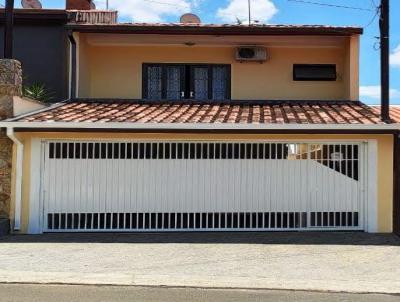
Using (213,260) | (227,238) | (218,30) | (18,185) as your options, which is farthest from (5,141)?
(218,30)

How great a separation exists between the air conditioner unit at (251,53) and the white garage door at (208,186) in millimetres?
3857

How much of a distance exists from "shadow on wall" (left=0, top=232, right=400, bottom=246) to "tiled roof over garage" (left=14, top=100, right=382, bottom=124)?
2.44 metres

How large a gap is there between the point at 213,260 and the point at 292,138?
4.23m

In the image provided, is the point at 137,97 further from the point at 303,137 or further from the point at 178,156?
the point at 303,137

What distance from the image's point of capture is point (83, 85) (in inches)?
595

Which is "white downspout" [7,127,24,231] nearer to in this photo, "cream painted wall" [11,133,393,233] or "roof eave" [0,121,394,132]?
"cream painted wall" [11,133,393,233]

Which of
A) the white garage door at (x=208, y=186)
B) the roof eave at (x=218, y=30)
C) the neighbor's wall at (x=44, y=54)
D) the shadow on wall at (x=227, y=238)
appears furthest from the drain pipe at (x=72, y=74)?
the shadow on wall at (x=227, y=238)

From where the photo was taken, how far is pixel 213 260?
8.91 meters

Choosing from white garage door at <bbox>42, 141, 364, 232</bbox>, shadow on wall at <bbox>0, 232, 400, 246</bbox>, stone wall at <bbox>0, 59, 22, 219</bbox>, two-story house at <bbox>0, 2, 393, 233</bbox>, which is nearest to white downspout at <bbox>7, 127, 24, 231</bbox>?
two-story house at <bbox>0, 2, 393, 233</bbox>

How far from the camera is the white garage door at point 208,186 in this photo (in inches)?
478

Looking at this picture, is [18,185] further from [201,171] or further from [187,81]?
[187,81]

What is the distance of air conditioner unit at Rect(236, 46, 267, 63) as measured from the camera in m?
15.2

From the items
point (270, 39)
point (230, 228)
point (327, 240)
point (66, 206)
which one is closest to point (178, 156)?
point (230, 228)

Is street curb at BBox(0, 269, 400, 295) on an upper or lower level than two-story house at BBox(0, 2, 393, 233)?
lower
